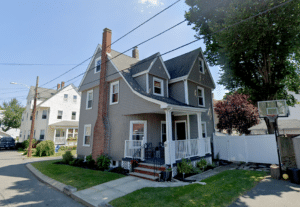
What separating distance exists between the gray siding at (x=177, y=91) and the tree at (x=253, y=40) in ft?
13.0

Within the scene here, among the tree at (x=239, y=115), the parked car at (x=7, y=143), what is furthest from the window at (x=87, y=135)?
the parked car at (x=7, y=143)

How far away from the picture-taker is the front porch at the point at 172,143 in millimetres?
9153

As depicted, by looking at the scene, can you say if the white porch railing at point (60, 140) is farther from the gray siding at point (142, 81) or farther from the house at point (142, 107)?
the gray siding at point (142, 81)

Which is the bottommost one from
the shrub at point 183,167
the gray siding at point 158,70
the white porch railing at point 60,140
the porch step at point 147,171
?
the porch step at point 147,171

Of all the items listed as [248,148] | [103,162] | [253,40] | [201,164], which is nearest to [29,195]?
[103,162]

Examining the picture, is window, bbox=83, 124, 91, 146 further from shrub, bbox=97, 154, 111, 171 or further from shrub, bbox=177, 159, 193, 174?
shrub, bbox=177, 159, 193, 174

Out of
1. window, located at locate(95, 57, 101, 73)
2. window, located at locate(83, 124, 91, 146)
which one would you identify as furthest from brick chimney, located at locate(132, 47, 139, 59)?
window, located at locate(83, 124, 91, 146)

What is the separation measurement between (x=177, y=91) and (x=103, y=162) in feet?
25.1

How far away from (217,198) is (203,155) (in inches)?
206

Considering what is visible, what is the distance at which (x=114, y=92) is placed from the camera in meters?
12.8

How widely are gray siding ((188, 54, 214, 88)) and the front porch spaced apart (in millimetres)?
3339

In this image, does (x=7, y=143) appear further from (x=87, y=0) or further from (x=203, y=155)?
(x=203, y=155)

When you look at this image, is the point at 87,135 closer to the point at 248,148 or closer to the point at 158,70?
the point at 158,70

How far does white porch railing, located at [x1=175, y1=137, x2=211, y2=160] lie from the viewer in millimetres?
9273
